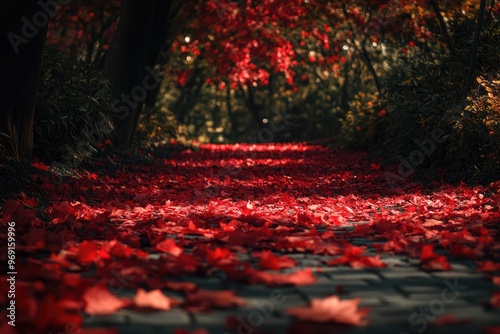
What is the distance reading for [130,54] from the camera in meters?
14.2

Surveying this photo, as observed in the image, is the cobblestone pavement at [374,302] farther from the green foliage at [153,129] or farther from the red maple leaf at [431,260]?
the green foliage at [153,129]

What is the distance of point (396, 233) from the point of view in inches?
214

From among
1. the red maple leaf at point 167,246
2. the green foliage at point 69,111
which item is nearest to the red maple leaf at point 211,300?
the red maple leaf at point 167,246

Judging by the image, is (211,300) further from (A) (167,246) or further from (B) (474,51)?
(B) (474,51)

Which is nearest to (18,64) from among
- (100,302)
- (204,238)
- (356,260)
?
(204,238)

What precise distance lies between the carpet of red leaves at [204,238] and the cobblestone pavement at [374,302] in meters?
0.08

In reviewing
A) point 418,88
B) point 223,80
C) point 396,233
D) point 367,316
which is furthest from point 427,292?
point 223,80

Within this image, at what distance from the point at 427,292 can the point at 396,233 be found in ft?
5.48

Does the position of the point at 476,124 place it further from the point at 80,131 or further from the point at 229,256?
the point at 229,256

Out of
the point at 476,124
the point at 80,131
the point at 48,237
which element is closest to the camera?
the point at 48,237

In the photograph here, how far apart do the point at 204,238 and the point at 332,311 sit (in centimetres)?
220

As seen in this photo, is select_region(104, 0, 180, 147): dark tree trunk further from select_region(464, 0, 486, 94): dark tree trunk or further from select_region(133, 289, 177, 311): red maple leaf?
select_region(133, 289, 177, 311): red maple leaf

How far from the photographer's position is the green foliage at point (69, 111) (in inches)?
415

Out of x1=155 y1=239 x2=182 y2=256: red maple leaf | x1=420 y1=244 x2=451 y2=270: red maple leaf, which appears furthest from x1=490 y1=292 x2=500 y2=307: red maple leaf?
x1=155 y1=239 x2=182 y2=256: red maple leaf
